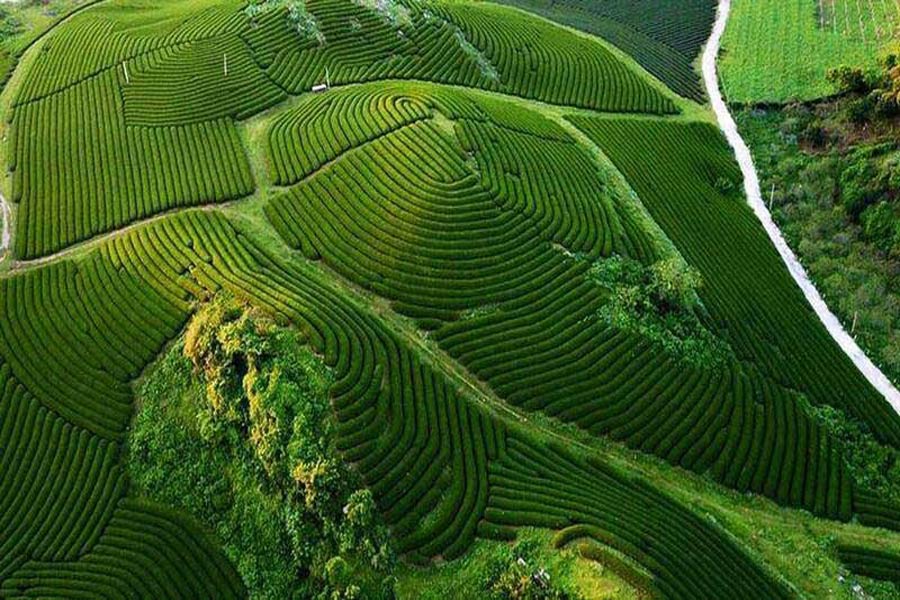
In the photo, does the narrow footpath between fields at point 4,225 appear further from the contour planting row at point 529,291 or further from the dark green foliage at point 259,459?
the contour planting row at point 529,291

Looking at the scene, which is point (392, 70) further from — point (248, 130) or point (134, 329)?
point (134, 329)

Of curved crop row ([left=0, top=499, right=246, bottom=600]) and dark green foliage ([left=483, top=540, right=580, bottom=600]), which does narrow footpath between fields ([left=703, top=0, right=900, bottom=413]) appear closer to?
dark green foliage ([left=483, top=540, right=580, bottom=600])

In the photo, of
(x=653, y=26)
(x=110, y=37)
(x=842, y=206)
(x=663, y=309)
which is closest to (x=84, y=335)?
(x=663, y=309)

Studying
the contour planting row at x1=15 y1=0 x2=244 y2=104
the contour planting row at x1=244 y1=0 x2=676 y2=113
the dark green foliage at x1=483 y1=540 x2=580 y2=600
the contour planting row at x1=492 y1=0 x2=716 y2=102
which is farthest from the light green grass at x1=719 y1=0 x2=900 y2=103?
the dark green foliage at x1=483 y1=540 x2=580 y2=600

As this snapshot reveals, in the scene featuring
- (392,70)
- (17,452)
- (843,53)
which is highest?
(843,53)

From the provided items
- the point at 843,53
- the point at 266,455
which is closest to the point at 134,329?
the point at 266,455

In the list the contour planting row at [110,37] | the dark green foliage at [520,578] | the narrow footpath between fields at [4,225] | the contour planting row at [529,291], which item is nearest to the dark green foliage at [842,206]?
the contour planting row at [529,291]
